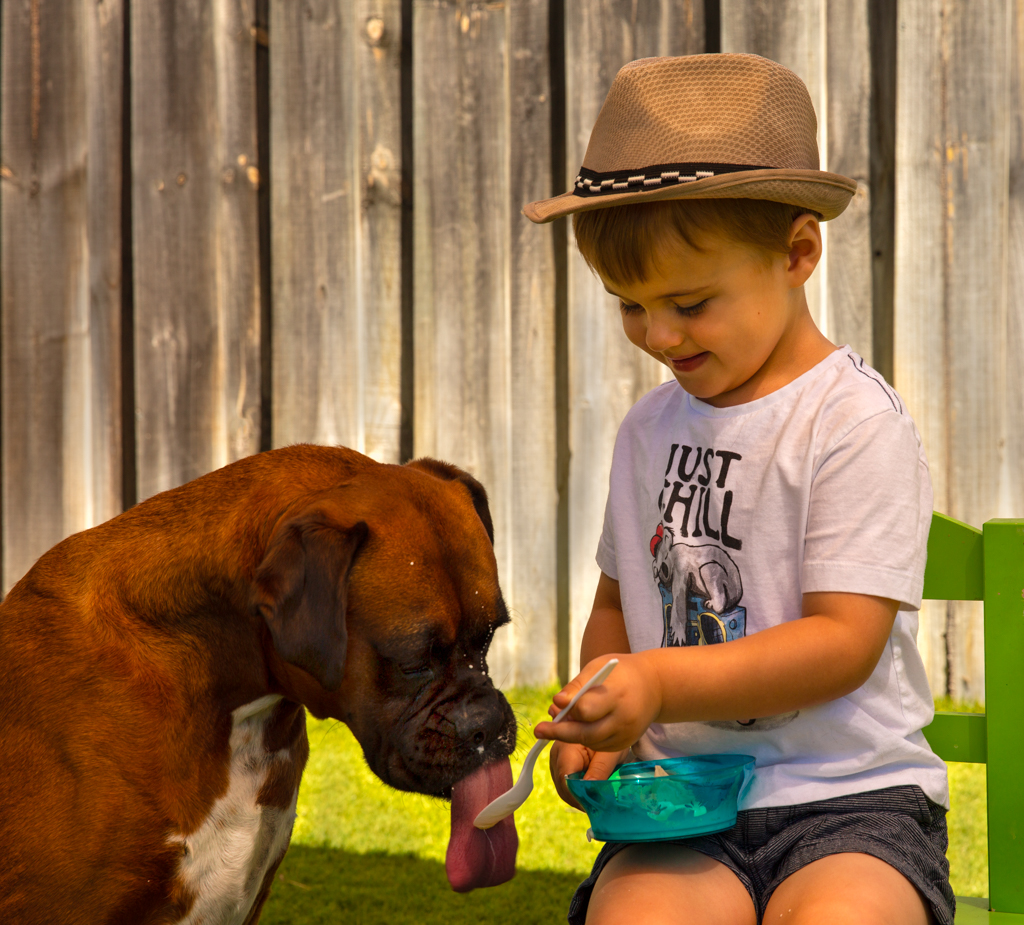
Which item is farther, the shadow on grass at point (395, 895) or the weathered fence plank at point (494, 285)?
the weathered fence plank at point (494, 285)

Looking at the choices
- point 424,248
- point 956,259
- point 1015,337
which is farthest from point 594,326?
point 1015,337

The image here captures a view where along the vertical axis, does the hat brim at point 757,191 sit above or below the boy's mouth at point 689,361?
above

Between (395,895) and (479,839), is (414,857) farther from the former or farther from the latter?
(479,839)

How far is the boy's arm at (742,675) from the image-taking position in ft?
5.82

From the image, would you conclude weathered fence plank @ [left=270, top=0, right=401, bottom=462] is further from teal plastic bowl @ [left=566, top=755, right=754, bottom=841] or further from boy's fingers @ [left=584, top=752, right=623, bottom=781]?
teal plastic bowl @ [left=566, top=755, right=754, bottom=841]

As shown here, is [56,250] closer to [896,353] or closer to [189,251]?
[189,251]

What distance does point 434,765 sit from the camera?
7.10 feet

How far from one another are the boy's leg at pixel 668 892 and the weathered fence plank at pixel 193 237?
341cm

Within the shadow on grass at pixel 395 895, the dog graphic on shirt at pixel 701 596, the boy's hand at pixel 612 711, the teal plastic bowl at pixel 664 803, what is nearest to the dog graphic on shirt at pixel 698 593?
the dog graphic on shirt at pixel 701 596

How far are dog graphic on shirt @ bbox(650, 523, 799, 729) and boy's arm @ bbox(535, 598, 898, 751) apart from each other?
18cm

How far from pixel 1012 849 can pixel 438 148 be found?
3624 mm

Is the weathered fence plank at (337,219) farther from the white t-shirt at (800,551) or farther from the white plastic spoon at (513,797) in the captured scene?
the white plastic spoon at (513,797)

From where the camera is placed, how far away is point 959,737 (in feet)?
7.95

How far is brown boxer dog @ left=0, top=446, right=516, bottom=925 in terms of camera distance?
6.72 feet
